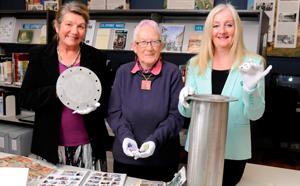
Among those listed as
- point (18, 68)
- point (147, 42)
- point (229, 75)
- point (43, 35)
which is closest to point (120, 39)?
point (43, 35)

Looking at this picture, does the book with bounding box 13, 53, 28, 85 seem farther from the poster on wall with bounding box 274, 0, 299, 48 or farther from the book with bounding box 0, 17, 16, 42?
the poster on wall with bounding box 274, 0, 299, 48

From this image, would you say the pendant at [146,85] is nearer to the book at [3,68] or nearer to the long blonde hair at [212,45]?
the long blonde hair at [212,45]

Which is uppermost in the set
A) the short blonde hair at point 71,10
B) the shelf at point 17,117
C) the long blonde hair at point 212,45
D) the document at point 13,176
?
the short blonde hair at point 71,10

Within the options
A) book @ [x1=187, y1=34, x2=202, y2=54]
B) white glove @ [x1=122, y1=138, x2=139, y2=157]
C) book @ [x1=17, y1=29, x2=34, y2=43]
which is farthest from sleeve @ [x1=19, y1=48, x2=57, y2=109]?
book @ [x1=17, y1=29, x2=34, y2=43]

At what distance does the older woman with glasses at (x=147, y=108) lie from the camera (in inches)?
59.8

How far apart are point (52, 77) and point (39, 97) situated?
0.46 feet

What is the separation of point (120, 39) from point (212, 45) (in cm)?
209

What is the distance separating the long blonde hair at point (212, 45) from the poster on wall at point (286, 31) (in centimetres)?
300

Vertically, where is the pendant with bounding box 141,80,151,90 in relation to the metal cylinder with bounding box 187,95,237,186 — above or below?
above

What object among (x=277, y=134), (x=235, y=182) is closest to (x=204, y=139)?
(x=235, y=182)

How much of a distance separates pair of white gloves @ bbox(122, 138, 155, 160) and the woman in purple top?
318 mm

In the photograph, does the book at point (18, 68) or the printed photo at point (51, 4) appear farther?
the printed photo at point (51, 4)

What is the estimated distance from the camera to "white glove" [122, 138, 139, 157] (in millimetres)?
1370

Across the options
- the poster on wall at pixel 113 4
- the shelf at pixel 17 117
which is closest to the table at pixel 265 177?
the shelf at pixel 17 117
